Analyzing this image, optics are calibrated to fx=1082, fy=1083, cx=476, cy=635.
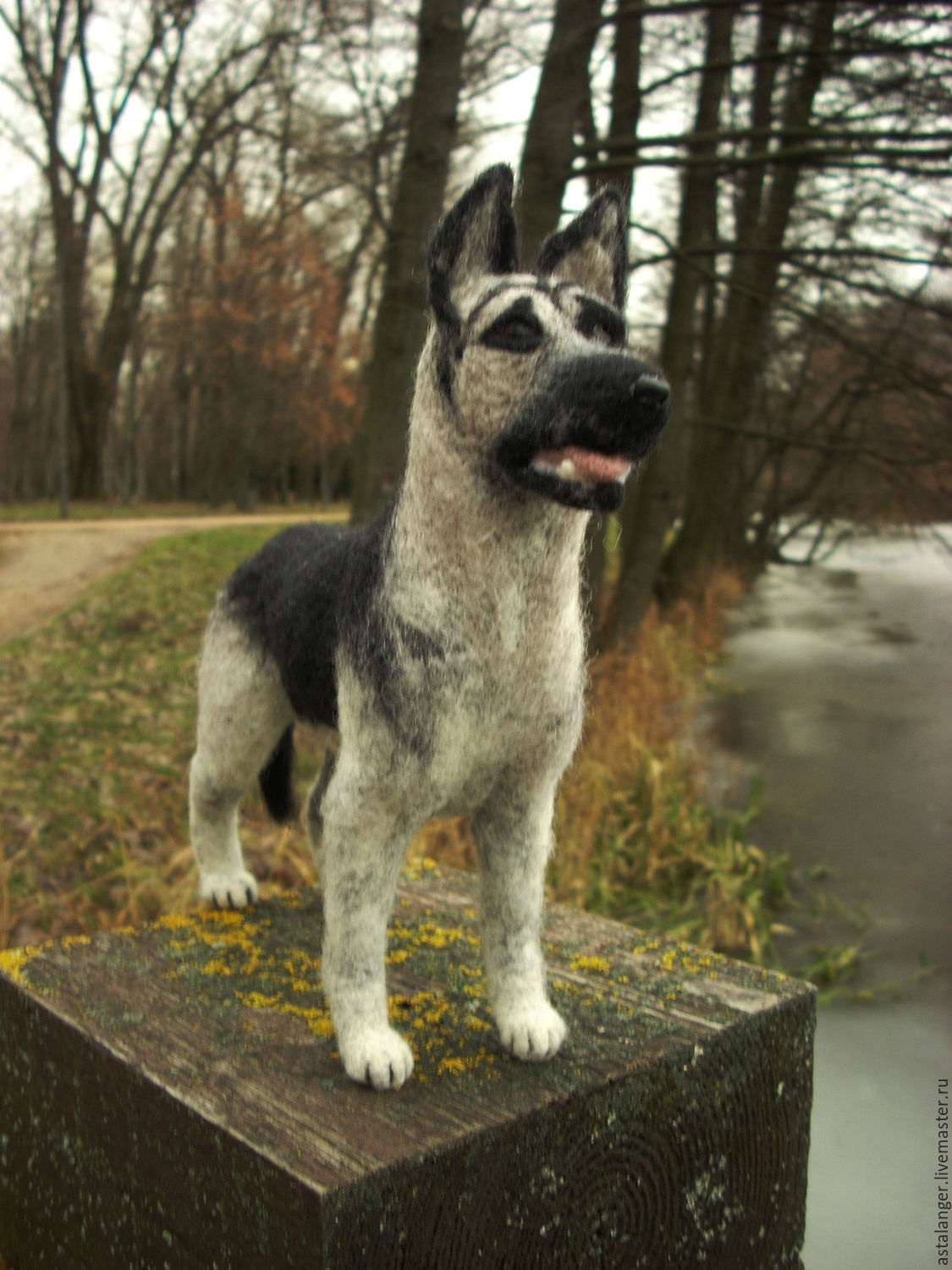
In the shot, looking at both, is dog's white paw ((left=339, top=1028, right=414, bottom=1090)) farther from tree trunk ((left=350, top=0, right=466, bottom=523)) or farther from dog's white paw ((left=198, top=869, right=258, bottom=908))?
tree trunk ((left=350, top=0, right=466, bottom=523))

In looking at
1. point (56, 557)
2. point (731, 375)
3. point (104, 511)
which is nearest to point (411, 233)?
point (731, 375)

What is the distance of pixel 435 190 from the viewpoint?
15.2 feet

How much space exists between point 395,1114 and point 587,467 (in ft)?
3.82

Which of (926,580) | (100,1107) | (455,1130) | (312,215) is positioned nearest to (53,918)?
(100,1107)

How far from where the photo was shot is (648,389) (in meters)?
1.49

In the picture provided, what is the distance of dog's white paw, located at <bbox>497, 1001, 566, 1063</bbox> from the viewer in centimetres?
207

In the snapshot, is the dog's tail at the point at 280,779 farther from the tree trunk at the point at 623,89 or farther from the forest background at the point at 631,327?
the tree trunk at the point at 623,89

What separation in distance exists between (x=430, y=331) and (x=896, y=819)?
457 cm

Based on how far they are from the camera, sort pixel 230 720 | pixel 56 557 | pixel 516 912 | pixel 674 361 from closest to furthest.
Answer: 1. pixel 516 912
2. pixel 230 720
3. pixel 674 361
4. pixel 56 557

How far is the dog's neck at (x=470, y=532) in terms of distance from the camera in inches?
68.7

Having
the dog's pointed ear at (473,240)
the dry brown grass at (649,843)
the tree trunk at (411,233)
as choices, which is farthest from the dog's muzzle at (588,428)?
the tree trunk at (411,233)

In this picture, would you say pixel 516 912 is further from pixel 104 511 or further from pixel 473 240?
pixel 104 511

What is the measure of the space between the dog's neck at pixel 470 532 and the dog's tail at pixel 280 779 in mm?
982

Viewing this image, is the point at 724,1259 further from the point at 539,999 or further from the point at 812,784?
the point at 812,784
